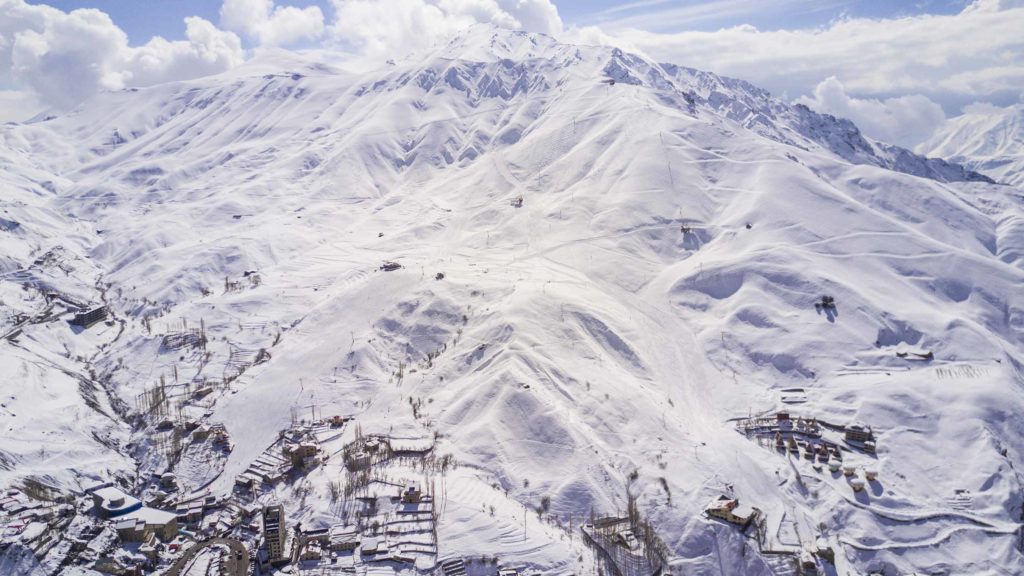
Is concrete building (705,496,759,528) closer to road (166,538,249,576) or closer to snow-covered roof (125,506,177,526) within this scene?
road (166,538,249,576)

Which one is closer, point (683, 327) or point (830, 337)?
point (830, 337)

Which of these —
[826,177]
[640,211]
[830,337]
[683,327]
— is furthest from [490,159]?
[830,337]

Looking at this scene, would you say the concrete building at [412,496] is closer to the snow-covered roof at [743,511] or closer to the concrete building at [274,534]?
the concrete building at [274,534]

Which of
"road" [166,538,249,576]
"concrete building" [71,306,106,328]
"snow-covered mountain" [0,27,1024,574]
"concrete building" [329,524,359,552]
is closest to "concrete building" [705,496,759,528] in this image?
"snow-covered mountain" [0,27,1024,574]

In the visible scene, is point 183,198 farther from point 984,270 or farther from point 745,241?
point 984,270

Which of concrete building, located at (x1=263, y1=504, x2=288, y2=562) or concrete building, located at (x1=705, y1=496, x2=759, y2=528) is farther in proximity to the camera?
concrete building, located at (x1=705, y1=496, x2=759, y2=528)
